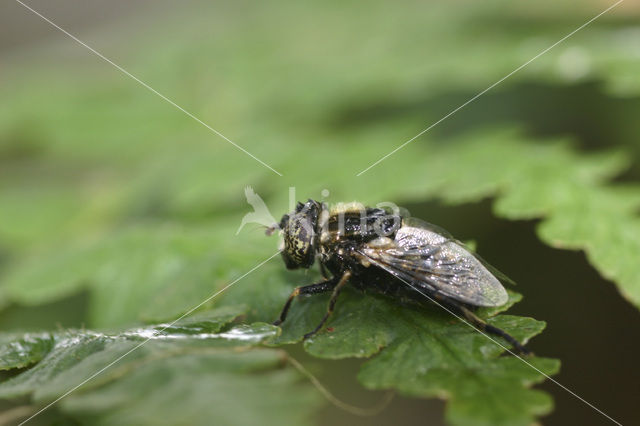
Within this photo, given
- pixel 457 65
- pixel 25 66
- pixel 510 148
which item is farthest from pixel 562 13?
pixel 25 66

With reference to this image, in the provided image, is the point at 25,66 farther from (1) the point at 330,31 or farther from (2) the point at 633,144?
(2) the point at 633,144

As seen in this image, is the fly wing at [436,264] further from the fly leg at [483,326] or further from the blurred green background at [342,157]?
the blurred green background at [342,157]

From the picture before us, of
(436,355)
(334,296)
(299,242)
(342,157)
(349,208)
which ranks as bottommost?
(436,355)

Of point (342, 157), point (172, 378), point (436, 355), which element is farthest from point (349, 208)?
point (342, 157)

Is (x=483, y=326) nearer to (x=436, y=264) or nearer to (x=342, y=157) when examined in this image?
(x=436, y=264)

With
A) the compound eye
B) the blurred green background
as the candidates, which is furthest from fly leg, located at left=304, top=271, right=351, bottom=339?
the blurred green background

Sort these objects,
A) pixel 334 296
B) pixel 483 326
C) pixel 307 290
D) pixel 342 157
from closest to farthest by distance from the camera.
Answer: pixel 483 326, pixel 334 296, pixel 307 290, pixel 342 157
